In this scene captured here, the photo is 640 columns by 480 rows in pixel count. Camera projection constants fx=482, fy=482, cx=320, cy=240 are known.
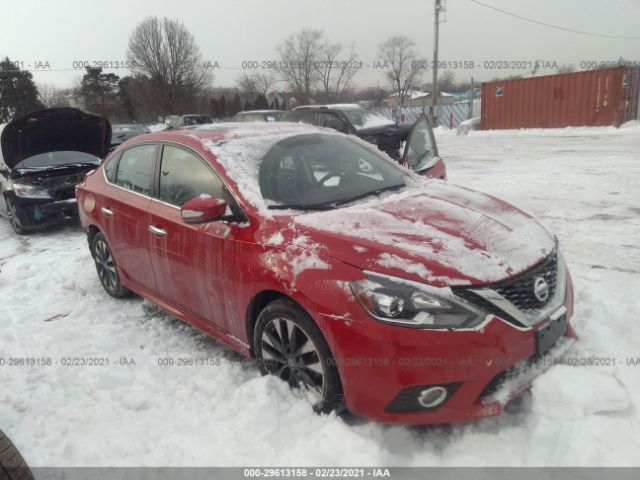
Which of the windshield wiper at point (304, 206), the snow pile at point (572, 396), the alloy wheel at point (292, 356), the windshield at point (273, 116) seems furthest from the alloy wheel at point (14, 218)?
the windshield at point (273, 116)

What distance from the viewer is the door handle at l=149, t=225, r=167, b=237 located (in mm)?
3385

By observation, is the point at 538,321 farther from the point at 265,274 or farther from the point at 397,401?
the point at 265,274

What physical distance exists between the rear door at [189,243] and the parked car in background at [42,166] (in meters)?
4.56

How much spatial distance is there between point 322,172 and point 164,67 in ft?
142

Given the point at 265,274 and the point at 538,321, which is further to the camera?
the point at 265,274

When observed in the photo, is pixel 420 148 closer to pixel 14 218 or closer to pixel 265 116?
pixel 14 218

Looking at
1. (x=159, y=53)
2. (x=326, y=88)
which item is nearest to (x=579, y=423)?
(x=159, y=53)

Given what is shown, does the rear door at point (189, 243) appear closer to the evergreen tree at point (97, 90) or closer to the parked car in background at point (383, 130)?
the parked car in background at point (383, 130)

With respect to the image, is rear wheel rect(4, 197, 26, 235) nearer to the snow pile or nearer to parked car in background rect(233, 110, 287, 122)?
the snow pile

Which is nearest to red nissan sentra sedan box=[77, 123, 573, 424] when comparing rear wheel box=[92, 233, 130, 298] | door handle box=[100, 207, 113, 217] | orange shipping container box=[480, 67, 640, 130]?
door handle box=[100, 207, 113, 217]

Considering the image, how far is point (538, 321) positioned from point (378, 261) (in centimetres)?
81

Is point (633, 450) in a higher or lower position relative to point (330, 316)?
lower

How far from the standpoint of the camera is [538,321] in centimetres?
228

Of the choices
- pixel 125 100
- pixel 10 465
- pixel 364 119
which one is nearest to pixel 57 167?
pixel 364 119
